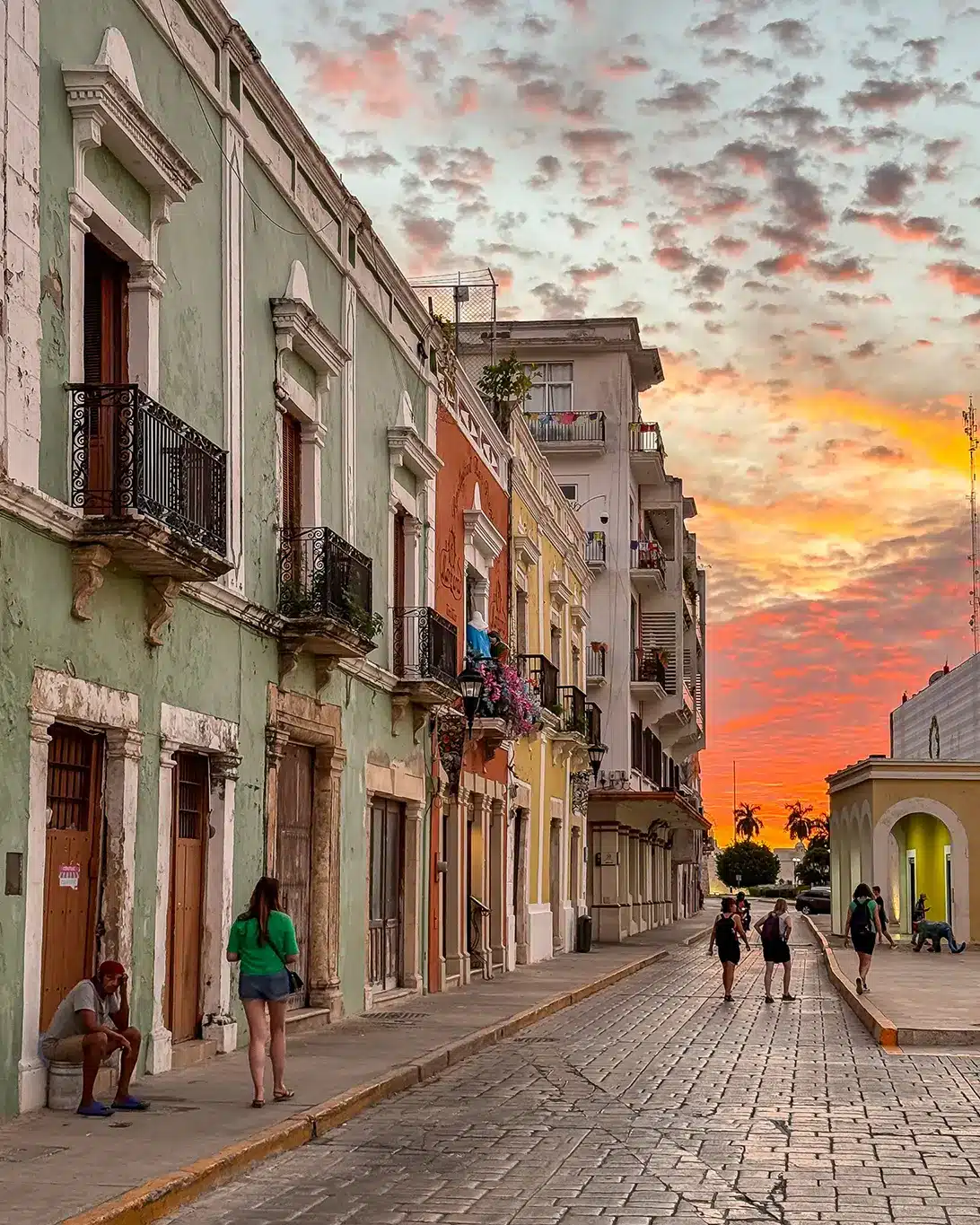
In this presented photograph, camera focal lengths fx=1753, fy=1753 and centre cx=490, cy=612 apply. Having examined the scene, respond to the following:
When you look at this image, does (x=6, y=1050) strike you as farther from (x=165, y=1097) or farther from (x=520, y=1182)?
(x=520, y=1182)

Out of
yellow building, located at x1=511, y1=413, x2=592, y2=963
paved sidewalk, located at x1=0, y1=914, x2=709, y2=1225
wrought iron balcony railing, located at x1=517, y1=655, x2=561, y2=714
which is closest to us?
paved sidewalk, located at x1=0, y1=914, x2=709, y2=1225

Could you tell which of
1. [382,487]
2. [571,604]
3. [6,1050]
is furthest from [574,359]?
[6,1050]

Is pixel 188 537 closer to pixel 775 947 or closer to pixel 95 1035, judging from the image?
pixel 95 1035

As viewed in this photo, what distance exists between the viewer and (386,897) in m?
21.2

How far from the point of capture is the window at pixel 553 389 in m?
46.6

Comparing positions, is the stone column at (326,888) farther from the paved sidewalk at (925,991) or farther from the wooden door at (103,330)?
the wooden door at (103,330)

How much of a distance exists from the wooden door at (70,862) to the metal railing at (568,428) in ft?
113

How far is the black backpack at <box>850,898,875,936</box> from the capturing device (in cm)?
2323

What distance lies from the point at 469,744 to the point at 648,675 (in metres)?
21.5

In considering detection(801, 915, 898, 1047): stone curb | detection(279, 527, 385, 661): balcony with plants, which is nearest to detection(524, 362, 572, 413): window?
detection(801, 915, 898, 1047): stone curb

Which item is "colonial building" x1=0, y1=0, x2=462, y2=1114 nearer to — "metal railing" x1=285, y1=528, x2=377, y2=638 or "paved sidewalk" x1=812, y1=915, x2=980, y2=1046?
"metal railing" x1=285, y1=528, x2=377, y2=638

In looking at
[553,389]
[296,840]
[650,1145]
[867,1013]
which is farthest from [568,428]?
[650,1145]

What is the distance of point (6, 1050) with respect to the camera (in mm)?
10352

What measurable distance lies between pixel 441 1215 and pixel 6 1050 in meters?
3.39
